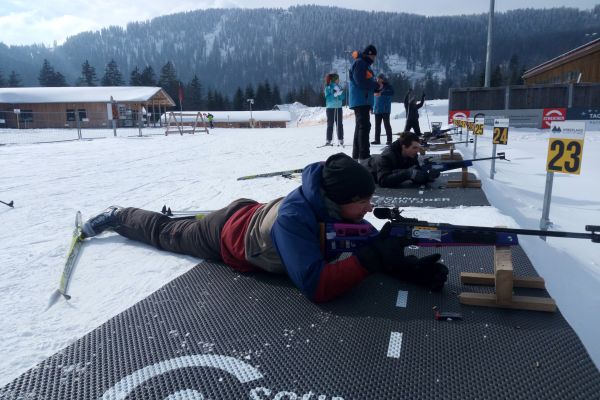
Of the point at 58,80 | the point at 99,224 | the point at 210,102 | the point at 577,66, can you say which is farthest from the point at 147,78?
the point at 99,224

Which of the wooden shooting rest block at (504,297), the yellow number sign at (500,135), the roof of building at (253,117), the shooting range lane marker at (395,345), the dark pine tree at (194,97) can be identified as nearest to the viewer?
the shooting range lane marker at (395,345)

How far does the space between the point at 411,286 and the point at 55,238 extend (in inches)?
128

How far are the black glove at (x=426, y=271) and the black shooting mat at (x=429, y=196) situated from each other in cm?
247

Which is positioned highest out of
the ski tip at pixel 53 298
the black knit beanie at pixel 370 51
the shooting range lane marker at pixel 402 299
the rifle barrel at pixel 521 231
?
the black knit beanie at pixel 370 51

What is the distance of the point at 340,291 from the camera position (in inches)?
95.7

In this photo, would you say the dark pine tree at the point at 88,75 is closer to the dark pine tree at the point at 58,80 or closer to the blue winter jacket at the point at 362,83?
the dark pine tree at the point at 58,80

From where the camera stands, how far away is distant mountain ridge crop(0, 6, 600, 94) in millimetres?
126375

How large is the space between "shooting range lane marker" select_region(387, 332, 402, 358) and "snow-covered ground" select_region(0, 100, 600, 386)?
3.56ft

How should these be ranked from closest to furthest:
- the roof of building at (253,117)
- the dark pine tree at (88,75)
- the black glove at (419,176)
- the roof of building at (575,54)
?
the black glove at (419,176), the roof of building at (575,54), the roof of building at (253,117), the dark pine tree at (88,75)

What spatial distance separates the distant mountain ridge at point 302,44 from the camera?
126m

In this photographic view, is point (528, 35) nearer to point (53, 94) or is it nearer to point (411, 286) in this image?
point (53, 94)

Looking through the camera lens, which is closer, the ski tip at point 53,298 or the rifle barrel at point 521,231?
the rifle barrel at point 521,231

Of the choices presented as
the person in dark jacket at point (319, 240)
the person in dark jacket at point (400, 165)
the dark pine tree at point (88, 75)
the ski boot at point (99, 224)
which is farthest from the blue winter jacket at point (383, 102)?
the dark pine tree at point (88, 75)

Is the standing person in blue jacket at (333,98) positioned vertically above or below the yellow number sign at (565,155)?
above
